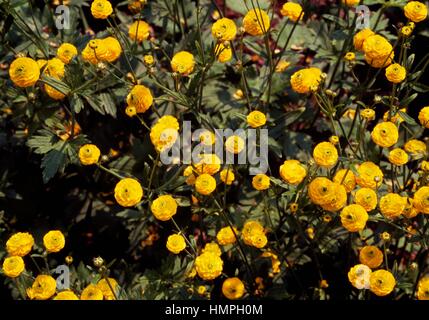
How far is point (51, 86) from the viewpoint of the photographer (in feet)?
6.13

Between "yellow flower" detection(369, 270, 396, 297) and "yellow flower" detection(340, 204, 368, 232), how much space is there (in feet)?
0.58

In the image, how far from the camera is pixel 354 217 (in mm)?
1633

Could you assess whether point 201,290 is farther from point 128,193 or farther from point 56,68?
point 56,68

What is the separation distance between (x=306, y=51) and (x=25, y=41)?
1.55m

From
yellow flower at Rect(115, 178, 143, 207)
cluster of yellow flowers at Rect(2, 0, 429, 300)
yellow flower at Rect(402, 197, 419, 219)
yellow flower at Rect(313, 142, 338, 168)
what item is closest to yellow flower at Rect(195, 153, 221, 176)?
cluster of yellow flowers at Rect(2, 0, 429, 300)

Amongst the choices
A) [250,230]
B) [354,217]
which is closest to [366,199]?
[354,217]

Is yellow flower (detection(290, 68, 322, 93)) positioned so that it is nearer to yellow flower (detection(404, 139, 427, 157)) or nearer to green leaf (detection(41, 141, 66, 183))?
yellow flower (detection(404, 139, 427, 157))

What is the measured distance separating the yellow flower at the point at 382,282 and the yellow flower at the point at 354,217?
178 millimetres

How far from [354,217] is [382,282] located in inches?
9.1

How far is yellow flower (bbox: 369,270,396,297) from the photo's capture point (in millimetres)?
1666

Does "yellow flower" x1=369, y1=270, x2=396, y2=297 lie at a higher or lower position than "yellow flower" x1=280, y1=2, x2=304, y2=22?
lower

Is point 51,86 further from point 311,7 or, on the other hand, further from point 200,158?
point 311,7

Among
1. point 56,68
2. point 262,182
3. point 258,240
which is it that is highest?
point 56,68
